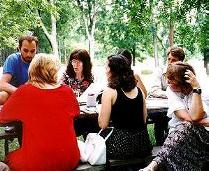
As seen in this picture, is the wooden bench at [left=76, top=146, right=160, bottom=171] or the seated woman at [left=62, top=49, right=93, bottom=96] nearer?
the wooden bench at [left=76, top=146, right=160, bottom=171]

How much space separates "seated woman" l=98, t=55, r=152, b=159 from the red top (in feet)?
1.78

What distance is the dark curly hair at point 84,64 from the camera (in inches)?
243

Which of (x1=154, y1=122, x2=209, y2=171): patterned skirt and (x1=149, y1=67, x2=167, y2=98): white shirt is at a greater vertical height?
(x1=149, y1=67, x2=167, y2=98): white shirt

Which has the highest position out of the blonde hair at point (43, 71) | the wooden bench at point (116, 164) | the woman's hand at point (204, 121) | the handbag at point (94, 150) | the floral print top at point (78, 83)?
the blonde hair at point (43, 71)

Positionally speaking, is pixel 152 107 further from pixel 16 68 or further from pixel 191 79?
pixel 16 68

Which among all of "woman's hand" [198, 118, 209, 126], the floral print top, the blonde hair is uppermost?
the blonde hair

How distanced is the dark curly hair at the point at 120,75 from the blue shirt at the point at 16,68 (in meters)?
2.32

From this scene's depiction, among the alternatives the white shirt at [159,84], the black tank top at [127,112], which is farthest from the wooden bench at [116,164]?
the white shirt at [159,84]

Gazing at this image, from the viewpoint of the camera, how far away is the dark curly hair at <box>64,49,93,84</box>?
6.18 m

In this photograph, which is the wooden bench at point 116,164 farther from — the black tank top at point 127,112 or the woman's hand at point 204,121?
the woman's hand at point 204,121

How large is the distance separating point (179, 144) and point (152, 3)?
4334mm

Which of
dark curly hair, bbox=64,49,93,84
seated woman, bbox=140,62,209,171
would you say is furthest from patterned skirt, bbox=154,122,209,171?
dark curly hair, bbox=64,49,93,84

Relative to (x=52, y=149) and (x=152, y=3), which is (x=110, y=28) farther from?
(x=52, y=149)

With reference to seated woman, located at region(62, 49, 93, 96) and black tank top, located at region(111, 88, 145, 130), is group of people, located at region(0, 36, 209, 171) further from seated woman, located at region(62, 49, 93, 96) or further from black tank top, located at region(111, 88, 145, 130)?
seated woman, located at region(62, 49, 93, 96)
